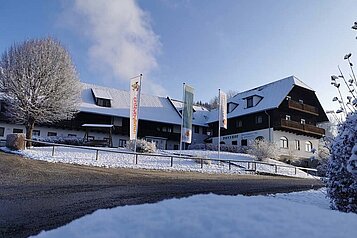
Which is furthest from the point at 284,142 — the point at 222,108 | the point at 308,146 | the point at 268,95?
the point at 222,108

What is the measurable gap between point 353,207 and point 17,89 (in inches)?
1041

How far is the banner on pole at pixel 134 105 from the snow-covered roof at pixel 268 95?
21292mm

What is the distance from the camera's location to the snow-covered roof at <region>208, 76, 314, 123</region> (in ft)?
132

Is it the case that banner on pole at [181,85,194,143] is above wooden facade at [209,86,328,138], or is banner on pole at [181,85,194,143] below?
below

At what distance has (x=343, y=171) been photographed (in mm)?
6746

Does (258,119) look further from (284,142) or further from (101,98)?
(101,98)

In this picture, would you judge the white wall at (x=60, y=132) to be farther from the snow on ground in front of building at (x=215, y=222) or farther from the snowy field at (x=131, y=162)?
the snow on ground in front of building at (x=215, y=222)

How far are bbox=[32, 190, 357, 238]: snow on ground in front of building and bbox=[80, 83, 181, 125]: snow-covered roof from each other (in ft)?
117

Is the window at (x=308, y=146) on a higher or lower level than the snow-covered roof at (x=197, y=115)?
lower

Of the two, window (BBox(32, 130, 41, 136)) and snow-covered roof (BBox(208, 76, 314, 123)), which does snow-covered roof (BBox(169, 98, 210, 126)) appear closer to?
snow-covered roof (BBox(208, 76, 314, 123))

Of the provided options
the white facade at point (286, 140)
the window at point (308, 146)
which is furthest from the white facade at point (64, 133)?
the window at point (308, 146)

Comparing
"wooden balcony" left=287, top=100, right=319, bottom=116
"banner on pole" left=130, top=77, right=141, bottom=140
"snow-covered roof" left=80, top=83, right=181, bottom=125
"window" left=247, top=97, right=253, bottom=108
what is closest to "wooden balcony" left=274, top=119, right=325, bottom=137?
"wooden balcony" left=287, top=100, right=319, bottom=116

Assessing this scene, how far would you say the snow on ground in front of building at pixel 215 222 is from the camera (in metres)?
2.99

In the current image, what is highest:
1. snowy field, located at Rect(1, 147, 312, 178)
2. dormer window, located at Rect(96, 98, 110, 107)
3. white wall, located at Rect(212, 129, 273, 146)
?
dormer window, located at Rect(96, 98, 110, 107)
